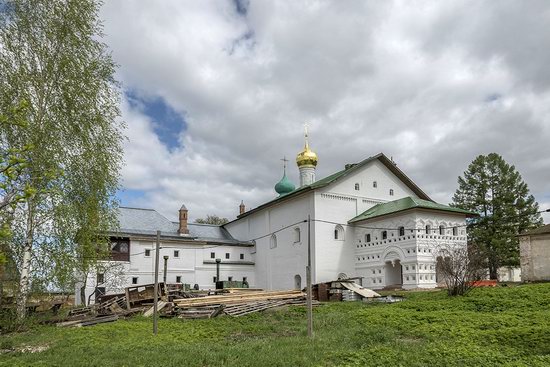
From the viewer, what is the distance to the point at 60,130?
17.0 meters

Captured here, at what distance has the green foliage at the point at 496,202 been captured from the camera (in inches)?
1656

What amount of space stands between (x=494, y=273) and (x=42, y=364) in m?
36.8

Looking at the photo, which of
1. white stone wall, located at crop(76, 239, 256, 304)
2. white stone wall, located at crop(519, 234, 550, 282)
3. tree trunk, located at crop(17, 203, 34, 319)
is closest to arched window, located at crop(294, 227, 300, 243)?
white stone wall, located at crop(76, 239, 256, 304)

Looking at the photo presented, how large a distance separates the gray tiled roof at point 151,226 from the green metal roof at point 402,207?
13747 mm

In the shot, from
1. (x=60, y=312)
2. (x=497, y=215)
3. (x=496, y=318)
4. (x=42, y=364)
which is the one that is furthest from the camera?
(x=497, y=215)

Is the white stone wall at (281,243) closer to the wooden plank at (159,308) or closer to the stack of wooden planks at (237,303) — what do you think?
the stack of wooden planks at (237,303)

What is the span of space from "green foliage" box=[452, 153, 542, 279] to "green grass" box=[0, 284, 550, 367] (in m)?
25.1

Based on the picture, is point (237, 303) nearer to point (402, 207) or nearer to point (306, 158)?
point (402, 207)

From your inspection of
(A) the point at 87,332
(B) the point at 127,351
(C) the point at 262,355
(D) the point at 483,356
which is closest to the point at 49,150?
(A) the point at 87,332

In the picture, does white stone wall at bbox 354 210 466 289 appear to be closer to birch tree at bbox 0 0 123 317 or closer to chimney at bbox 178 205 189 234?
chimney at bbox 178 205 189 234

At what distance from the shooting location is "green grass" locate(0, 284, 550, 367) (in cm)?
960

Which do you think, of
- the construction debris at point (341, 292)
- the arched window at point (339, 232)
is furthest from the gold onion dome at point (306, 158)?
the construction debris at point (341, 292)

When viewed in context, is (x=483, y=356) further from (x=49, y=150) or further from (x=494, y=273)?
(x=494, y=273)

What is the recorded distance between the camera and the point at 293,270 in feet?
125
